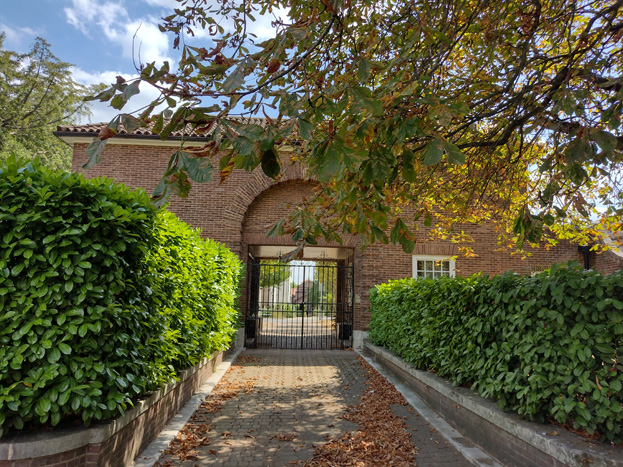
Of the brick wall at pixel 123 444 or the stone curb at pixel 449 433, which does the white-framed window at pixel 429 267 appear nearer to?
the stone curb at pixel 449 433

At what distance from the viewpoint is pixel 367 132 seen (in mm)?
3018

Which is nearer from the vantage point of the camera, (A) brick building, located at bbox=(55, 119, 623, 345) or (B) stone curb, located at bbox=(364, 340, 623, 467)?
(B) stone curb, located at bbox=(364, 340, 623, 467)

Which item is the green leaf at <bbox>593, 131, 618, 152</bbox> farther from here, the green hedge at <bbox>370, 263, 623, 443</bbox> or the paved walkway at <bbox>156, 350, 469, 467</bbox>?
the paved walkway at <bbox>156, 350, 469, 467</bbox>

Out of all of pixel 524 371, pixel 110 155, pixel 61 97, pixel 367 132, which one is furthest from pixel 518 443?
pixel 61 97

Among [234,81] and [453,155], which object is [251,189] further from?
[453,155]

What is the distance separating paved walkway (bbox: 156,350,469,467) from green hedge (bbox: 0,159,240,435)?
4.18ft

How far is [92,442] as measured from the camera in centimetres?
326

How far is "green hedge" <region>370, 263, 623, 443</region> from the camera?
10.9 ft

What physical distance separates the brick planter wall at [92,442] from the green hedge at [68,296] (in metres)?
0.12

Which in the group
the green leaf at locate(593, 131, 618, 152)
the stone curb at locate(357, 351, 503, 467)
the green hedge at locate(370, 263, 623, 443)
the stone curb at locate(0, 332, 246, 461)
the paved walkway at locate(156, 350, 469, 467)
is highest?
the green leaf at locate(593, 131, 618, 152)

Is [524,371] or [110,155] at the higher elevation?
[110,155]

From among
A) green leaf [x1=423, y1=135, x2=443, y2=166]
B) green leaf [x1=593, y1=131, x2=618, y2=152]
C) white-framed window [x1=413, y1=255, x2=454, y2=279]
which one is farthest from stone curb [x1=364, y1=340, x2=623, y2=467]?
white-framed window [x1=413, y1=255, x2=454, y2=279]

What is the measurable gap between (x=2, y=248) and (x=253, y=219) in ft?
33.8

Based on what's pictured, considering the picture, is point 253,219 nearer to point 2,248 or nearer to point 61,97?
point 2,248
